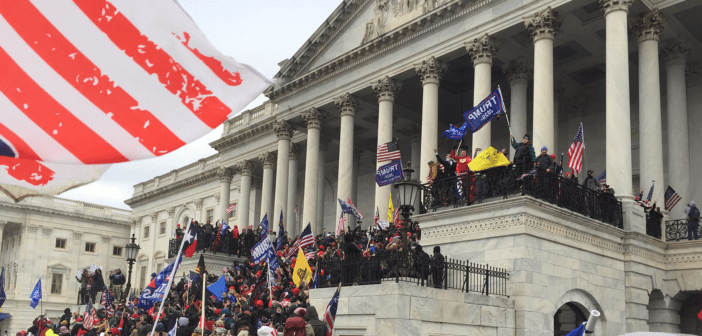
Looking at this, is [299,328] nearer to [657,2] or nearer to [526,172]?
[526,172]

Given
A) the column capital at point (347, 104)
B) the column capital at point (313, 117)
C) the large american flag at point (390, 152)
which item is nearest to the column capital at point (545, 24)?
the large american flag at point (390, 152)

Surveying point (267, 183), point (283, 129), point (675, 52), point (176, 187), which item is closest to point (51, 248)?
point (176, 187)

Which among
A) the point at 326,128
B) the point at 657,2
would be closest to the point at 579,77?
the point at 657,2

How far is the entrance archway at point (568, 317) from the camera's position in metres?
20.2

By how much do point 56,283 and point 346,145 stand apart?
48215 millimetres

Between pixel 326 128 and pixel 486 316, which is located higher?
pixel 326 128

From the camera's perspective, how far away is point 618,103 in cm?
2312

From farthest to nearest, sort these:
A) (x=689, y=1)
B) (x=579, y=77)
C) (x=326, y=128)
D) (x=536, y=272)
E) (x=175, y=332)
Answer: (x=326, y=128), (x=579, y=77), (x=689, y=1), (x=536, y=272), (x=175, y=332)

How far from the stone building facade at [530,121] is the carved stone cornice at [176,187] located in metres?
9.93

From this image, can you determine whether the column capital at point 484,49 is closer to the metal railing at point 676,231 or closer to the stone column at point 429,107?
the stone column at point 429,107

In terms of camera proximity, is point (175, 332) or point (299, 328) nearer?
point (299, 328)

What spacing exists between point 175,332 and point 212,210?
140 ft

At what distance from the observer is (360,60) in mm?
34531

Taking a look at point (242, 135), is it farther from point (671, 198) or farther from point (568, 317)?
point (568, 317)
